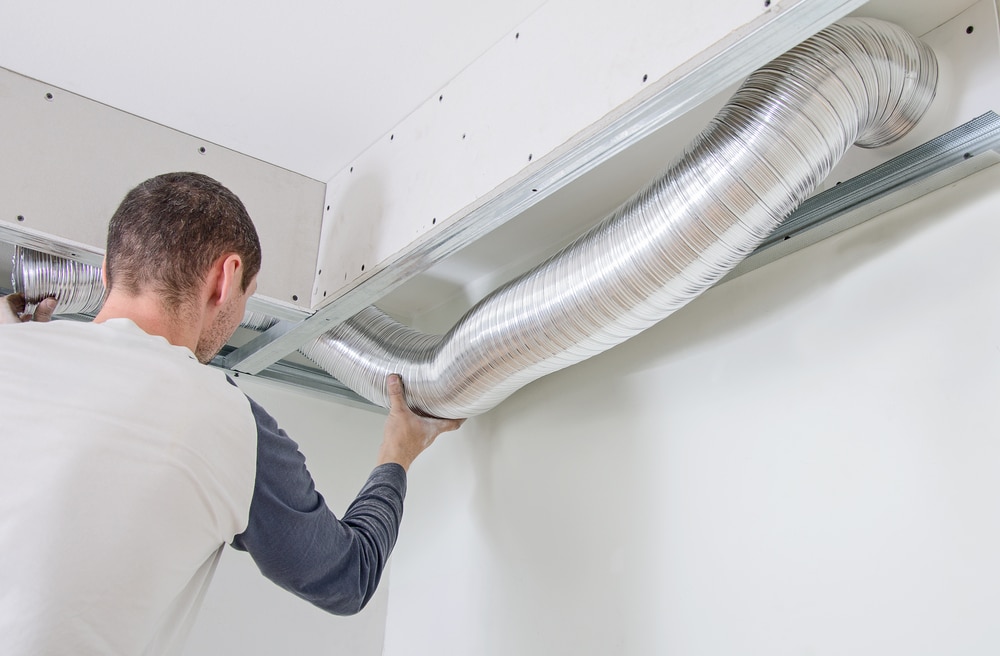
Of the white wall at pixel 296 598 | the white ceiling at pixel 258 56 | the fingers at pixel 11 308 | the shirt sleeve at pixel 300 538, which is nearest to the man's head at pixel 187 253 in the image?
the shirt sleeve at pixel 300 538

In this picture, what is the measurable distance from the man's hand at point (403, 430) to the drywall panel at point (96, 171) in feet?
0.84

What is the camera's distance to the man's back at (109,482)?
80cm

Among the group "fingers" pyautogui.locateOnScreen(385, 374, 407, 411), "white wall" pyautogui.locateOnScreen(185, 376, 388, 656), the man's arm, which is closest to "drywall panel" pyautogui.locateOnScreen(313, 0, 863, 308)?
"fingers" pyautogui.locateOnScreen(385, 374, 407, 411)

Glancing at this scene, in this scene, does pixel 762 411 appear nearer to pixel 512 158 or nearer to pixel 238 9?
pixel 512 158

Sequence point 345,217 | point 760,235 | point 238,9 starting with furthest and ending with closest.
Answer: point 345,217 < point 238,9 < point 760,235

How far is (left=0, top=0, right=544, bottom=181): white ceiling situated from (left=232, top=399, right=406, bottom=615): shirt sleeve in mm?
612

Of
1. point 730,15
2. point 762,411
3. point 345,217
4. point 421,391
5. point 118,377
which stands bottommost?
point 118,377

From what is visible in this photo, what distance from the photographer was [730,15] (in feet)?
3.00

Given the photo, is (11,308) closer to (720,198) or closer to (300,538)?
(300,538)

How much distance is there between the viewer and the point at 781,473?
130 cm

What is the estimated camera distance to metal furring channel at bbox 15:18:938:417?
42.9 inches

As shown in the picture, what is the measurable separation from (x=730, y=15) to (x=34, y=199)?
3.66 ft

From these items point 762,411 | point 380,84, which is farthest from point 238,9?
point 762,411

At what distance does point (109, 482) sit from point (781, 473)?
0.94 m
